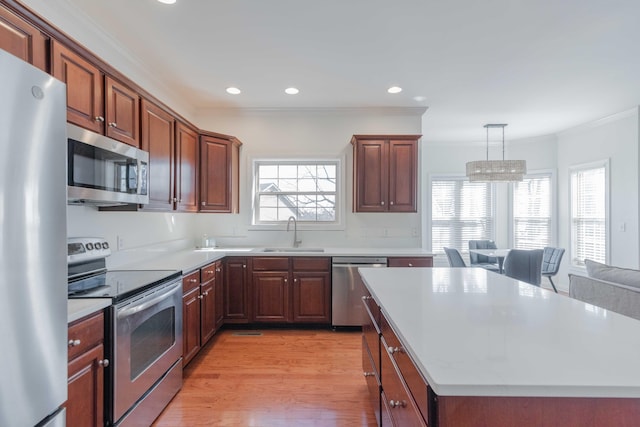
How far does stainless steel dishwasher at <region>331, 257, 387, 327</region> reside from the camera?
336 centimetres

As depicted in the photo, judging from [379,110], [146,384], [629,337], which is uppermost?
[379,110]

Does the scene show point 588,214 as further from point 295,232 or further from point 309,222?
point 295,232

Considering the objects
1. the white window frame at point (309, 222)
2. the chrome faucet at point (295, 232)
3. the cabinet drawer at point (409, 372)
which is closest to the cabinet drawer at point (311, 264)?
the chrome faucet at point (295, 232)

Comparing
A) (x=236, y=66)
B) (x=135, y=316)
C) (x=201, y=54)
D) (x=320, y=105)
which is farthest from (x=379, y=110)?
(x=135, y=316)

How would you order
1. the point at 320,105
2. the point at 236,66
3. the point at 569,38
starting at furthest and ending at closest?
the point at 320,105 < the point at 236,66 < the point at 569,38

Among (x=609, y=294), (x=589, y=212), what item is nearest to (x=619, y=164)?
(x=589, y=212)

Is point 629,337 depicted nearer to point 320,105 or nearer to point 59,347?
point 59,347

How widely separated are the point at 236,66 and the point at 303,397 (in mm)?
2923

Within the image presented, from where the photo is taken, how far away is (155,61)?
2.79m

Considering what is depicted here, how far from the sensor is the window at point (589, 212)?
4574 millimetres

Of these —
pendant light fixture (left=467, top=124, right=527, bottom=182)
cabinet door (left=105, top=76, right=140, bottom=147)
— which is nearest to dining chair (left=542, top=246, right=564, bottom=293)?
pendant light fixture (left=467, top=124, right=527, bottom=182)

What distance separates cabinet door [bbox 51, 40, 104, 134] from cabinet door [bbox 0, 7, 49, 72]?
0.06 m

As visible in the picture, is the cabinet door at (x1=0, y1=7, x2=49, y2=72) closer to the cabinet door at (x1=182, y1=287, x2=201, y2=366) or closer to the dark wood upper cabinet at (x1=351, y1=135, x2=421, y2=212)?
the cabinet door at (x1=182, y1=287, x2=201, y2=366)

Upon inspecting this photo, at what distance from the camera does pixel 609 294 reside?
6.66ft
